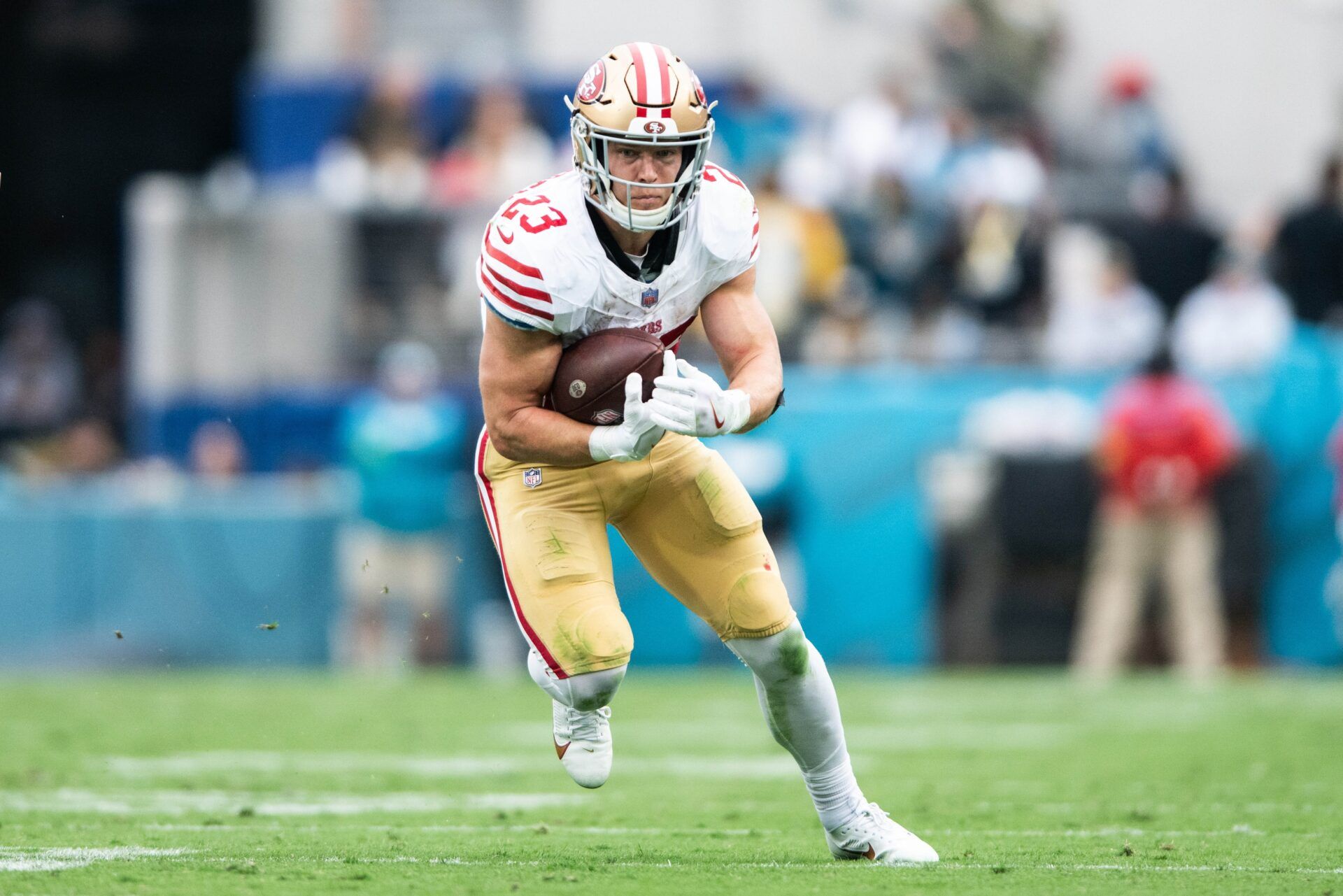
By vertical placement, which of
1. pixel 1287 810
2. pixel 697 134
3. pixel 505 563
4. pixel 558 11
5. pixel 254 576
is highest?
pixel 558 11

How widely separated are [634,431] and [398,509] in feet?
22.2

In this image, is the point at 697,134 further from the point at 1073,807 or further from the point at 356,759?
the point at 356,759

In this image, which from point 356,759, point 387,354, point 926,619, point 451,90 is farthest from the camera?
point 451,90

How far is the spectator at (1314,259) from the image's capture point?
36.5 ft

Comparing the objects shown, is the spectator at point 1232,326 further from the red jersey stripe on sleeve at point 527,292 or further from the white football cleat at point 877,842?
the red jersey stripe on sleeve at point 527,292

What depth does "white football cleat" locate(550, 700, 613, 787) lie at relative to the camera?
465 centimetres

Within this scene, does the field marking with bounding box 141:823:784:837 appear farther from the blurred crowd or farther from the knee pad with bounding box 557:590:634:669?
the blurred crowd

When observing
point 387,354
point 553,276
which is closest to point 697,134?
point 553,276

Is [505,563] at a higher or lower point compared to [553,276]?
lower

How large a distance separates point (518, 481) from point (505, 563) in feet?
0.67

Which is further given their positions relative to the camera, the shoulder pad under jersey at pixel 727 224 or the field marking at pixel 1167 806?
the field marking at pixel 1167 806

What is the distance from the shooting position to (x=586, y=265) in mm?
4426

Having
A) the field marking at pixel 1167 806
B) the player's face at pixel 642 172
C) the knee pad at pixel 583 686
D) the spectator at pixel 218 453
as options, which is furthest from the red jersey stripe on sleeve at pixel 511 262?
the spectator at pixel 218 453

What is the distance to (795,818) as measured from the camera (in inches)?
221
